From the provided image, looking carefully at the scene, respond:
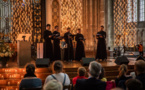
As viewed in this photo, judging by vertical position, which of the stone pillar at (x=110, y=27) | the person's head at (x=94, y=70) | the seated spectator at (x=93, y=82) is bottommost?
the seated spectator at (x=93, y=82)

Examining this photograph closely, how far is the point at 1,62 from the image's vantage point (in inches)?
327

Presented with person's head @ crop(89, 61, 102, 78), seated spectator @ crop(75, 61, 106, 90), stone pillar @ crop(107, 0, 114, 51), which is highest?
stone pillar @ crop(107, 0, 114, 51)

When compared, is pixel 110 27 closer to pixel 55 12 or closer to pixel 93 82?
pixel 55 12

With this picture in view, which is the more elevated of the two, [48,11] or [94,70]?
[48,11]

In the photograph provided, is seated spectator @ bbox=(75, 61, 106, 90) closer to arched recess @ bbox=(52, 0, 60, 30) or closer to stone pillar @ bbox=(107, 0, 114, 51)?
arched recess @ bbox=(52, 0, 60, 30)

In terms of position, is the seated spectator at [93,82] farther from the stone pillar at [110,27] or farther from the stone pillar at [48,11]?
the stone pillar at [110,27]

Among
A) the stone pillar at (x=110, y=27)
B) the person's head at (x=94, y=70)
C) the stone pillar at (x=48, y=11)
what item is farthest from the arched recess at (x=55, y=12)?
the person's head at (x=94, y=70)

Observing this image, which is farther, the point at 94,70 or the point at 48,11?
the point at 48,11

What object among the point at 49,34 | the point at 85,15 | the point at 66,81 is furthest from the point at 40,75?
the point at 85,15

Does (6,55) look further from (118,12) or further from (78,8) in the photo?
(118,12)

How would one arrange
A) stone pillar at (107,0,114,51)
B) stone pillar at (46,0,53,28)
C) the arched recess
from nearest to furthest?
stone pillar at (46,0,53,28) → the arched recess → stone pillar at (107,0,114,51)

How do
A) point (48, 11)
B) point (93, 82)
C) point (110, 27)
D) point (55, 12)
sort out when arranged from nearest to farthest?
point (93, 82) → point (48, 11) → point (55, 12) → point (110, 27)

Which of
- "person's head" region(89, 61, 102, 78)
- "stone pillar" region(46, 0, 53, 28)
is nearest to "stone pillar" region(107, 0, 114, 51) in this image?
"stone pillar" region(46, 0, 53, 28)

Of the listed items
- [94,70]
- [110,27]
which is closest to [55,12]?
[110,27]
